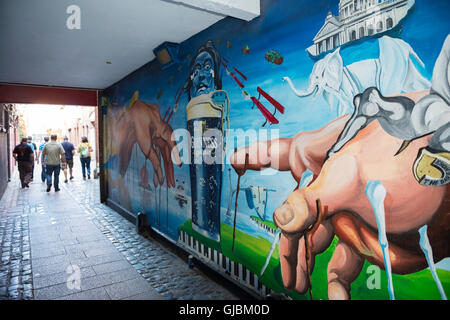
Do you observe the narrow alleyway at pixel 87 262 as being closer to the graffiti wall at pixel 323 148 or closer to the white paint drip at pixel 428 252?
the graffiti wall at pixel 323 148

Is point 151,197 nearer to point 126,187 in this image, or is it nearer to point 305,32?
point 126,187

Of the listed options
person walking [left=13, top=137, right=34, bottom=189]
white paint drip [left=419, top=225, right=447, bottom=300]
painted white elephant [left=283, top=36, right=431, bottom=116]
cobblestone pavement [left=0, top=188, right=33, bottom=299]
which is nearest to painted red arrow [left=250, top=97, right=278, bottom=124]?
painted white elephant [left=283, top=36, right=431, bottom=116]

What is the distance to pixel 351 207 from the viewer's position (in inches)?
90.7

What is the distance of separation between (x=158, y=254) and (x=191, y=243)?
2.33ft

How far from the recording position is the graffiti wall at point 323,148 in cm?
187

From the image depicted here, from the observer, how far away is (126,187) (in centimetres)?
717

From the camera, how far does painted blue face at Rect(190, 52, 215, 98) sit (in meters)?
3.88

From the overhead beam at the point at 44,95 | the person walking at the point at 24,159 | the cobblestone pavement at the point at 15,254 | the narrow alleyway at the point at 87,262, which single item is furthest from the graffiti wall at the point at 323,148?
the person walking at the point at 24,159

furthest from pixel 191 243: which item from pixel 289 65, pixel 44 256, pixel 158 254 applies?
pixel 289 65

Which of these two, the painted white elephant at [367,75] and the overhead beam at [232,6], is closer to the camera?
the painted white elephant at [367,75]

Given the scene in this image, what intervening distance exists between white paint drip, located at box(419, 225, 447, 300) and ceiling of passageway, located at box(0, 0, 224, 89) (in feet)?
9.56

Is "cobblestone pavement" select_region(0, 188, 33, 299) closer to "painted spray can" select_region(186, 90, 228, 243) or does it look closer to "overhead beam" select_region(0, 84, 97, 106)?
"painted spray can" select_region(186, 90, 228, 243)

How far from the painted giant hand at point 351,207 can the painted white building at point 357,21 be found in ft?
1.90

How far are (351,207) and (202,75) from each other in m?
2.65
